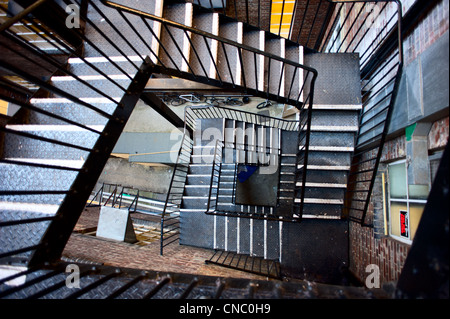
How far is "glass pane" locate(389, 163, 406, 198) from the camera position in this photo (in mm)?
2480

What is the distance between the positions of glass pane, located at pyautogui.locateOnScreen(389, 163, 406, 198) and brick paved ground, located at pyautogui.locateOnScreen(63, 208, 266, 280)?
6.92 ft

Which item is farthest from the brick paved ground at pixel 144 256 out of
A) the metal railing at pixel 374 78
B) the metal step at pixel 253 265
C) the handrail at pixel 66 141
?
the metal railing at pixel 374 78

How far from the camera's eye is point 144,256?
308cm

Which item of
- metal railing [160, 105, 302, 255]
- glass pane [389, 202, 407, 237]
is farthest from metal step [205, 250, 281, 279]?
glass pane [389, 202, 407, 237]

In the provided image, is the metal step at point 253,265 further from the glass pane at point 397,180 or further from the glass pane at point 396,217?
the glass pane at point 397,180

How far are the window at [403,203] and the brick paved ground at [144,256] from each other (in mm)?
1860

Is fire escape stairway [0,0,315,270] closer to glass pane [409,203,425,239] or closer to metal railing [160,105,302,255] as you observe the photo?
metal railing [160,105,302,255]

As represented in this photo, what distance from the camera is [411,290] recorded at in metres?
0.92

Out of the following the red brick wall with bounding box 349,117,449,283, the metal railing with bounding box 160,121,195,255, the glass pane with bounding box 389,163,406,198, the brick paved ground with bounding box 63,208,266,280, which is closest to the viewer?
the red brick wall with bounding box 349,117,449,283

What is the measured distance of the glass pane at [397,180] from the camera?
97.7 inches

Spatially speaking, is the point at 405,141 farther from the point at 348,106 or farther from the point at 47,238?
the point at 47,238

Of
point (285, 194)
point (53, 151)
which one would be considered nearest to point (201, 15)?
point (53, 151)

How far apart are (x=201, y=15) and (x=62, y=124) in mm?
2342

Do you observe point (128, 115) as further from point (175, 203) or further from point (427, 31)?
point (175, 203)
